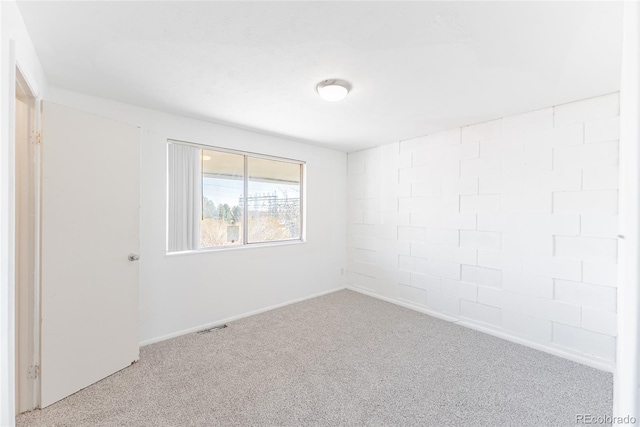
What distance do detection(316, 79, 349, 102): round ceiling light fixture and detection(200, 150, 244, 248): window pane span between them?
1754 millimetres

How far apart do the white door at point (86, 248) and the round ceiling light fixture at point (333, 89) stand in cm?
171

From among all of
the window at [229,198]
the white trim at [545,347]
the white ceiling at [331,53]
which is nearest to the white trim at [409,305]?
the white trim at [545,347]

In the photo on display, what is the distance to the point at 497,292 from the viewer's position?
3119mm

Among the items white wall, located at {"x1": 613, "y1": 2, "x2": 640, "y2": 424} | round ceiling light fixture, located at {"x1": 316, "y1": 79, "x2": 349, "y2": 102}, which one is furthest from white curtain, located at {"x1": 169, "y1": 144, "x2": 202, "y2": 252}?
white wall, located at {"x1": 613, "y1": 2, "x2": 640, "y2": 424}

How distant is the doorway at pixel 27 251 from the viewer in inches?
73.5

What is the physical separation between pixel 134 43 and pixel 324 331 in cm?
305

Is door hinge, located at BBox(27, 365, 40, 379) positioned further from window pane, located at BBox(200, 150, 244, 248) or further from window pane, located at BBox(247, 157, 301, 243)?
window pane, located at BBox(247, 157, 301, 243)

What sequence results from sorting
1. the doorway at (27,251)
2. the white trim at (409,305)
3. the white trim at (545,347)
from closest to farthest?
the doorway at (27,251) < the white trim at (545,347) < the white trim at (409,305)

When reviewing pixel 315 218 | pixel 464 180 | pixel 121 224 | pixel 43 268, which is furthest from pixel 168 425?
pixel 464 180

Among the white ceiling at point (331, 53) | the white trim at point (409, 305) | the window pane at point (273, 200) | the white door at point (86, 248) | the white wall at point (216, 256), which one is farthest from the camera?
the window pane at point (273, 200)

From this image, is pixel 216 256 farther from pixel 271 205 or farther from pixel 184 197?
pixel 271 205

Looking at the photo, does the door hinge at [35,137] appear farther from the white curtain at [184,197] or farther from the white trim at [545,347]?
the white trim at [545,347]

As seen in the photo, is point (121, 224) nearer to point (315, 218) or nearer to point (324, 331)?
point (324, 331)

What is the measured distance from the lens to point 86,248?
2184mm
